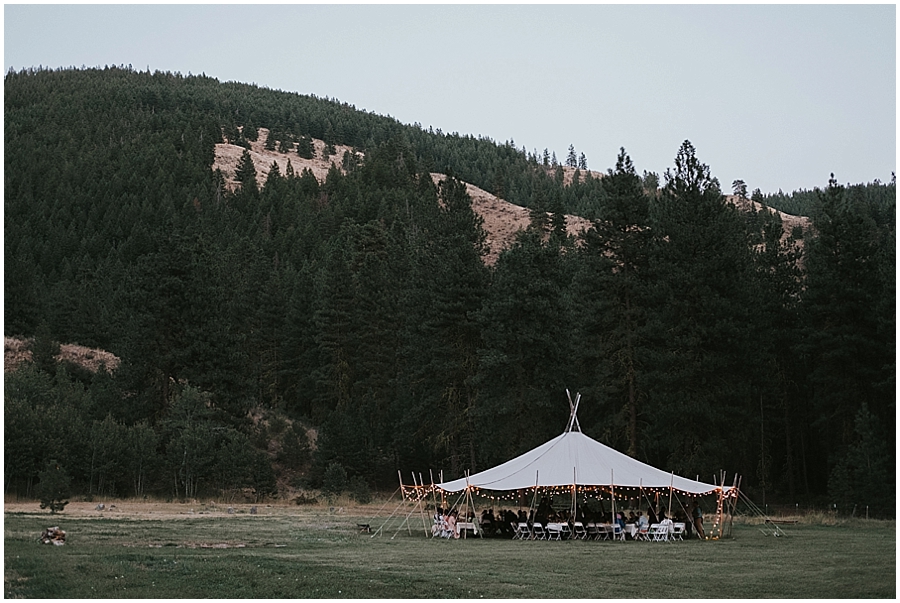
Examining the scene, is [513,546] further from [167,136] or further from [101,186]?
[167,136]

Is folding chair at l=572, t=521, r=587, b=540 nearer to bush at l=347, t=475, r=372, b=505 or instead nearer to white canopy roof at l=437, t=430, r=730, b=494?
white canopy roof at l=437, t=430, r=730, b=494

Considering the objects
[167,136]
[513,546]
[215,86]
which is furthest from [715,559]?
[215,86]

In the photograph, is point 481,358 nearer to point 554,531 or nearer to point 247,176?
point 554,531

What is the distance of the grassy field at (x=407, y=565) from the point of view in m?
12.9

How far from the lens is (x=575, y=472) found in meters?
21.9

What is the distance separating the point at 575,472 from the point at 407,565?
7.04 metres

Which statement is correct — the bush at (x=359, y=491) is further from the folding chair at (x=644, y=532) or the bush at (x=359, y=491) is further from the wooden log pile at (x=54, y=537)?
the wooden log pile at (x=54, y=537)

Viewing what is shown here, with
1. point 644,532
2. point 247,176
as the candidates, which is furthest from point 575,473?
point 247,176

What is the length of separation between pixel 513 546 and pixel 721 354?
53.1ft

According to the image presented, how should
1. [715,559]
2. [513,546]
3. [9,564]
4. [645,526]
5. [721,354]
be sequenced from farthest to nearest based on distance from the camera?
[721,354] < [645,526] < [513,546] < [715,559] < [9,564]

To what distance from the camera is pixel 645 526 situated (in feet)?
70.4

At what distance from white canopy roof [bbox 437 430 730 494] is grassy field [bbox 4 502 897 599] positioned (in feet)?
4.54

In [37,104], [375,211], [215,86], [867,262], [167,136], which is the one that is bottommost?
[867,262]

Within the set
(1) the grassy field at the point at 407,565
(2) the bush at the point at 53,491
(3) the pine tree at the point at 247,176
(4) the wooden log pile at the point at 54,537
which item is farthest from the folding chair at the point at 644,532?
(3) the pine tree at the point at 247,176
